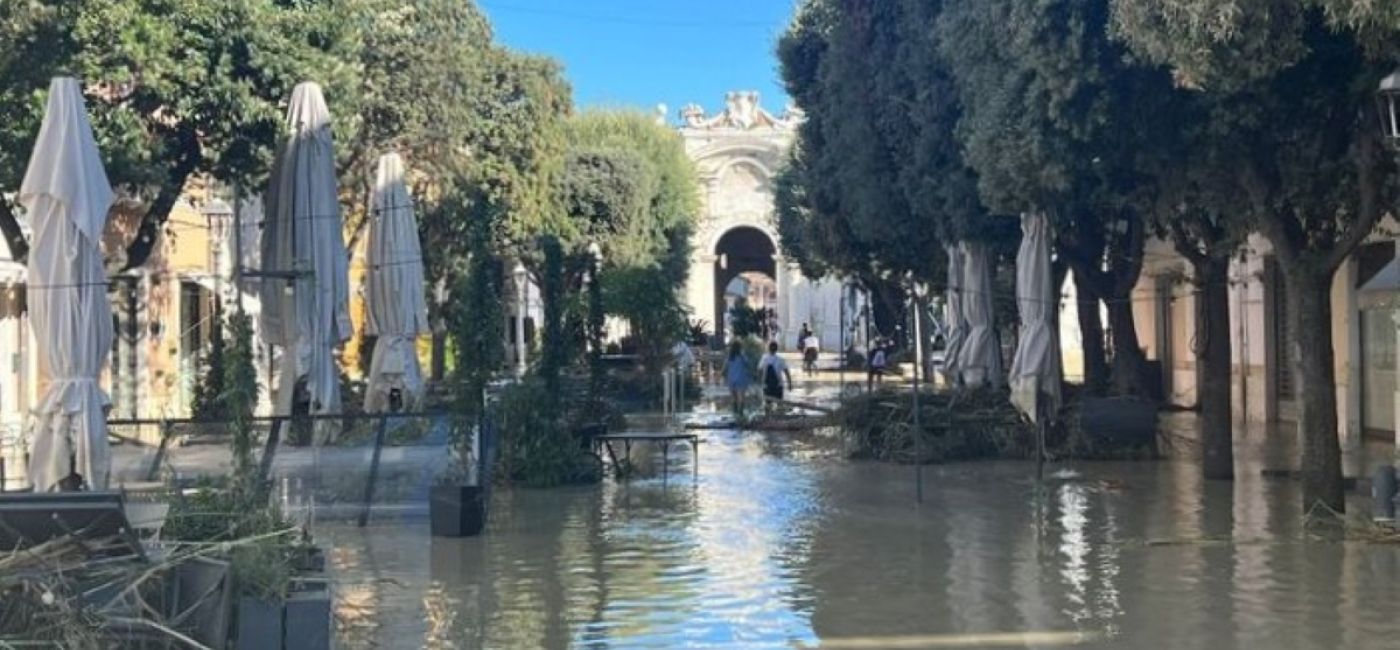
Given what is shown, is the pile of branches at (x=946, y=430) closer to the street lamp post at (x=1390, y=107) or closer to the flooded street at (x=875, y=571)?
the flooded street at (x=875, y=571)

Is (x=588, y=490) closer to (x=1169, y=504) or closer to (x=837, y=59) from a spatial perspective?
(x=1169, y=504)

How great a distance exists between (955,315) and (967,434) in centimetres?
437

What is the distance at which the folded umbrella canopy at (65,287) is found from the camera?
10.1 m

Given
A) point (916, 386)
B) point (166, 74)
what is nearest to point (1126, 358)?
point (916, 386)

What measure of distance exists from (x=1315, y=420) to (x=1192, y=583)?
10.8 ft

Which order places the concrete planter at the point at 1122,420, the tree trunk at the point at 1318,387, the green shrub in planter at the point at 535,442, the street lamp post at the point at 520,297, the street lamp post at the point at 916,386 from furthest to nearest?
the street lamp post at the point at 520,297 → the concrete planter at the point at 1122,420 → the green shrub in planter at the point at 535,442 → the street lamp post at the point at 916,386 → the tree trunk at the point at 1318,387

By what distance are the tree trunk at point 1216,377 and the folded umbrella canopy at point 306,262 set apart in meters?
9.15

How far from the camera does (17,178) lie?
15.9 metres

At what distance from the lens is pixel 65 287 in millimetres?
10148

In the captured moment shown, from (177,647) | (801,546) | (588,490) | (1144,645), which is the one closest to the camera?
(177,647)

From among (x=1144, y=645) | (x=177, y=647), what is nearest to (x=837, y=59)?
(x=1144, y=645)

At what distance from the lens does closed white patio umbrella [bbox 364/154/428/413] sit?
16.3 m

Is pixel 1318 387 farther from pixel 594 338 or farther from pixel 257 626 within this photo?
pixel 594 338

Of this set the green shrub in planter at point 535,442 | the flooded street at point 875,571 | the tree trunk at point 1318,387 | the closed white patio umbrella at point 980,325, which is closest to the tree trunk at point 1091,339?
the closed white patio umbrella at point 980,325
